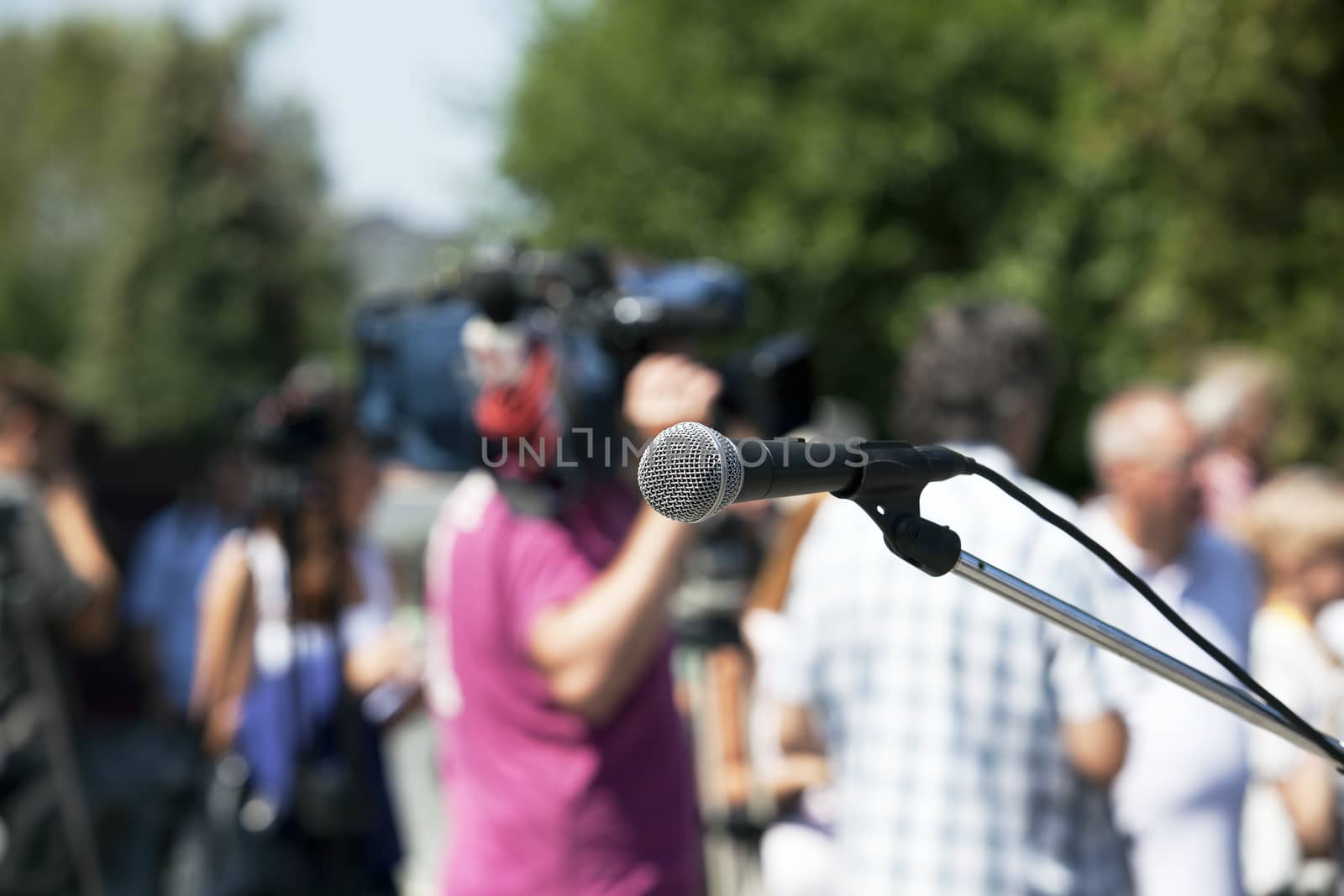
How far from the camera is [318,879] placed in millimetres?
3203

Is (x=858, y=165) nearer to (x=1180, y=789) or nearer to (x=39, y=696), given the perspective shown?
(x=39, y=696)

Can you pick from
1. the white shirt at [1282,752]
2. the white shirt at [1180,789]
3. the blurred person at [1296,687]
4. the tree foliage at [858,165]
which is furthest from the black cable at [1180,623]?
the tree foliage at [858,165]

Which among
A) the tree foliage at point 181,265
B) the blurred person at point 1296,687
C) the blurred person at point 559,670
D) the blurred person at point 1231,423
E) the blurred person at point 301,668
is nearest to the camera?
the blurred person at point 559,670

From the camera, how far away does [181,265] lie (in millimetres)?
24016

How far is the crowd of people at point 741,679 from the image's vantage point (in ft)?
7.03

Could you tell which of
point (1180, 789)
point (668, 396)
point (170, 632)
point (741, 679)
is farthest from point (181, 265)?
point (1180, 789)

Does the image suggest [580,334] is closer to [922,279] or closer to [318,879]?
[318,879]

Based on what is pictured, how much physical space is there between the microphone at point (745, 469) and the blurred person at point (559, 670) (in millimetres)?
974

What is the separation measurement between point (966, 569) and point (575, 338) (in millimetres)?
1422

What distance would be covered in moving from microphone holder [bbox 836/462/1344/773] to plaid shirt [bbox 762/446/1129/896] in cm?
78

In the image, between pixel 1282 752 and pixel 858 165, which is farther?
pixel 858 165

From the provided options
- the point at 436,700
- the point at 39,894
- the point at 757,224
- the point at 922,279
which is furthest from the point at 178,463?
the point at 436,700

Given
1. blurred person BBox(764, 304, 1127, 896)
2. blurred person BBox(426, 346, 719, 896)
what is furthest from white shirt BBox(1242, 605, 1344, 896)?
blurred person BBox(426, 346, 719, 896)

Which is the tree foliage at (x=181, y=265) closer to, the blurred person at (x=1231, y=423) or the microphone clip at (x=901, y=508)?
the blurred person at (x=1231, y=423)
